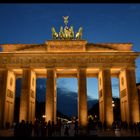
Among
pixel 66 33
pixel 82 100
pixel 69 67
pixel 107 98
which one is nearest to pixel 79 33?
pixel 66 33

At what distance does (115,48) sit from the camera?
134ft

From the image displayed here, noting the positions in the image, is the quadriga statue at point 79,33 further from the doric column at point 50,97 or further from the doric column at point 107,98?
the doric column at point 50,97

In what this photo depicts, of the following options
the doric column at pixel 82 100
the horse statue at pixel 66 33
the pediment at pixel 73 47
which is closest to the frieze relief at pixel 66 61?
the pediment at pixel 73 47

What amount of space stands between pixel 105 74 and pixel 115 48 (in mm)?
5483

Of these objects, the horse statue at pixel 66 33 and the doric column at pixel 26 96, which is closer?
the doric column at pixel 26 96

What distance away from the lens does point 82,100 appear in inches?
1486

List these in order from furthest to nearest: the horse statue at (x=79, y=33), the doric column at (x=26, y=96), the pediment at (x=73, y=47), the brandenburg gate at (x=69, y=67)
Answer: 1. the horse statue at (x=79, y=33)
2. the pediment at (x=73, y=47)
3. the brandenburg gate at (x=69, y=67)
4. the doric column at (x=26, y=96)

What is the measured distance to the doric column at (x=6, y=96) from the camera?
122 feet

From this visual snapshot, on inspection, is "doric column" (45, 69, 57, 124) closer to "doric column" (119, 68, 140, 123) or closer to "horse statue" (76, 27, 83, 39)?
"horse statue" (76, 27, 83, 39)

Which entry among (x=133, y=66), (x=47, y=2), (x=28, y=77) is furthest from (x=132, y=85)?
(x=47, y=2)

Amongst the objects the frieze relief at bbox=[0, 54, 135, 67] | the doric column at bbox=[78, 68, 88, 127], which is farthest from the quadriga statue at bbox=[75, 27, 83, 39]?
the doric column at bbox=[78, 68, 88, 127]

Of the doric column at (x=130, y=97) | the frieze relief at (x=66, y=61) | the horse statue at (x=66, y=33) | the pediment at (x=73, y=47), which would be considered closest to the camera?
the doric column at (x=130, y=97)

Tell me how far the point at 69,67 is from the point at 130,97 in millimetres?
11315

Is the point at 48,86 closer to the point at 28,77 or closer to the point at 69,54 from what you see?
the point at 28,77
